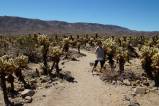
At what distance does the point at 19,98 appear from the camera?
1600 centimetres

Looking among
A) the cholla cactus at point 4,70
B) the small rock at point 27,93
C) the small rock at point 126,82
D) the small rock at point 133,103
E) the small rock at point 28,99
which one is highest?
the cholla cactus at point 4,70

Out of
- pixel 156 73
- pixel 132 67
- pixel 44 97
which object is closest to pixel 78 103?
pixel 44 97

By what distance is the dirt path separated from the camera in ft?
49.3

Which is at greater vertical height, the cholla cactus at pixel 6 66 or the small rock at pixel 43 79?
the cholla cactus at pixel 6 66

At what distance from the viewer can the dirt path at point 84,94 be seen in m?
15.0

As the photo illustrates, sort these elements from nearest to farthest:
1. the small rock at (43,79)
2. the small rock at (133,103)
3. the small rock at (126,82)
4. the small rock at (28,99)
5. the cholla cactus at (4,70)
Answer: the small rock at (133,103), the cholla cactus at (4,70), the small rock at (28,99), the small rock at (126,82), the small rock at (43,79)

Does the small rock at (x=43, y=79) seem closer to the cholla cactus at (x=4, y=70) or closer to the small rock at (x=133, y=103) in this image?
the cholla cactus at (x=4, y=70)

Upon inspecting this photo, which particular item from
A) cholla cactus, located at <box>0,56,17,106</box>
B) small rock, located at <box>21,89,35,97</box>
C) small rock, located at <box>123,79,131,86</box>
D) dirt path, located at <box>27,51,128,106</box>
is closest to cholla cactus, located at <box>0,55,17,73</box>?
cholla cactus, located at <box>0,56,17,106</box>

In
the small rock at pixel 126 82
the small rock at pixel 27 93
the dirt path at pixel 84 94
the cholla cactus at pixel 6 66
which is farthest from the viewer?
the small rock at pixel 126 82

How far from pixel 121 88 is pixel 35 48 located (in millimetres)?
16822

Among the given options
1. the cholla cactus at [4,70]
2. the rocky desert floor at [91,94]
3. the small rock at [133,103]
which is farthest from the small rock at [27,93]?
the small rock at [133,103]

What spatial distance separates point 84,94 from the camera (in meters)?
16.3

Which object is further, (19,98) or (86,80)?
(86,80)

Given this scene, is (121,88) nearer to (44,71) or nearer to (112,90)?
(112,90)
